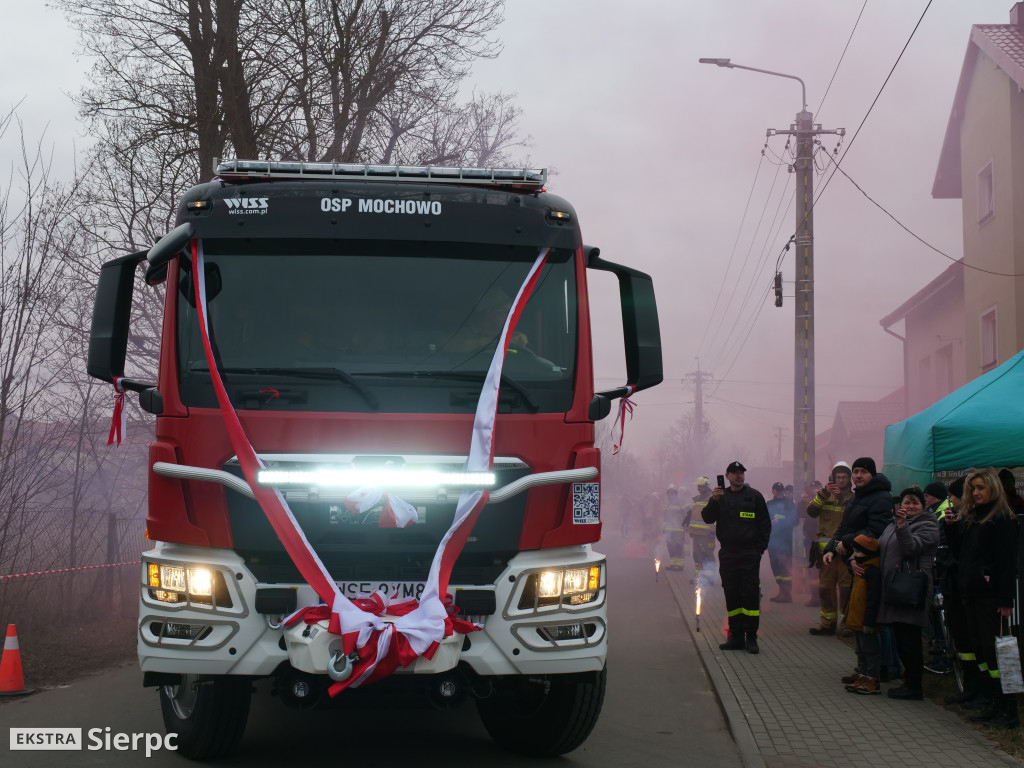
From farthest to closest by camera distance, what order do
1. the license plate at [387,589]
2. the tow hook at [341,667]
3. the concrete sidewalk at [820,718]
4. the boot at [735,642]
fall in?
the boot at [735,642], the concrete sidewalk at [820,718], the license plate at [387,589], the tow hook at [341,667]

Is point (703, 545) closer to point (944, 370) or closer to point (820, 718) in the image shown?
point (820, 718)

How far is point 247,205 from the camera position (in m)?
5.57

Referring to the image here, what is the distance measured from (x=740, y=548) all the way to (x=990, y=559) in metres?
3.64

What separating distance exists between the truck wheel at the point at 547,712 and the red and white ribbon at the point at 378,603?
88 cm

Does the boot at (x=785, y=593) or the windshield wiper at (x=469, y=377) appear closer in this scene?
the windshield wiper at (x=469, y=377)

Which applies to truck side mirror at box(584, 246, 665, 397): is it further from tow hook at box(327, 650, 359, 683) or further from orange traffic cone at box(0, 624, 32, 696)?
orange traffic cone at box(0, 624, 32, 696)

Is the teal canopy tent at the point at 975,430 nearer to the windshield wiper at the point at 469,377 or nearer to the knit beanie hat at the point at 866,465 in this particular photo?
the knit beanie hat at the point at 866,465

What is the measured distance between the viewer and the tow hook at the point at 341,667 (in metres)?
4.75

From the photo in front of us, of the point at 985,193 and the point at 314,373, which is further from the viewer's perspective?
the point at 985,193

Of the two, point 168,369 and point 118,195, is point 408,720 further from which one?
point 118,195

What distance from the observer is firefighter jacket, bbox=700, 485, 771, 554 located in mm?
10852

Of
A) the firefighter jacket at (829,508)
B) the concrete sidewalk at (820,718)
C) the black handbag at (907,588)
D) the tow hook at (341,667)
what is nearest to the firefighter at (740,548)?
the concrete sidewalk at (820,718)

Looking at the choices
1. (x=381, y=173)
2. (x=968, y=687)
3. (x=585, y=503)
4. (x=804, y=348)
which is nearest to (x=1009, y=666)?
(x=968, y=687)

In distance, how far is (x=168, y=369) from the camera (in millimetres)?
5375
